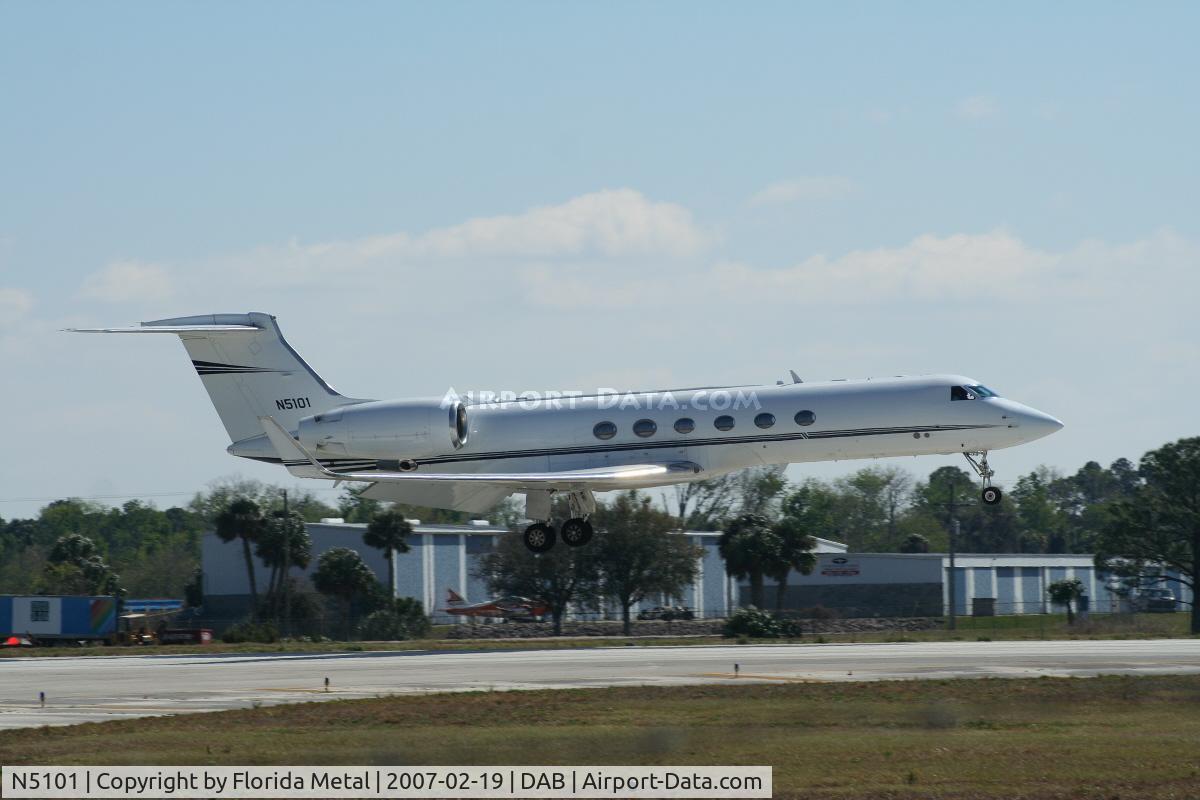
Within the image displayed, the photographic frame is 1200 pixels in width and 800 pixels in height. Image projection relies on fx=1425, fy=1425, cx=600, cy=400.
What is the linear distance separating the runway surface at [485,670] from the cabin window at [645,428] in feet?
16.9

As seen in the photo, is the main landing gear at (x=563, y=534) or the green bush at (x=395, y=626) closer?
the main landing gear at (x=563, y=534)

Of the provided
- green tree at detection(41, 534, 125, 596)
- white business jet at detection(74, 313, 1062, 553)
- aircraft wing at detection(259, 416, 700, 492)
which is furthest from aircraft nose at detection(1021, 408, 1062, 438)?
green tree at detection(41, 534, 125, 596)

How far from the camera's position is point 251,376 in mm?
36031

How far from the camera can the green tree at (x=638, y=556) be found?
6234 cm

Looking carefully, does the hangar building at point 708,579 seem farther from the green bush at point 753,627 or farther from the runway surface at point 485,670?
the runway surface at point 485,670

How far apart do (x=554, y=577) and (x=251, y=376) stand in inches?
1117

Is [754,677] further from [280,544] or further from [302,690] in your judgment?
[280,544]

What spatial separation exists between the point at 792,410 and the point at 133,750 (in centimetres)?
1866

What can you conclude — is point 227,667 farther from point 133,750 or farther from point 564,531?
point 133,750

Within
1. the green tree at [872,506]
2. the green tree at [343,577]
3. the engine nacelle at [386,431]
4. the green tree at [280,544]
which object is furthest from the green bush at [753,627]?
the green tree at [872,506]

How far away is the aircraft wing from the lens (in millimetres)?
32750

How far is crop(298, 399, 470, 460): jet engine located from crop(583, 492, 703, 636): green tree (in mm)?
28419

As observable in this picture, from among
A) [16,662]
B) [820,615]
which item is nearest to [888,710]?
[16,662]

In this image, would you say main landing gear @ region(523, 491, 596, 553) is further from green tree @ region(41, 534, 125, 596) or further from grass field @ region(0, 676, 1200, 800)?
green tree @ region(41, 534, 125, 596)
